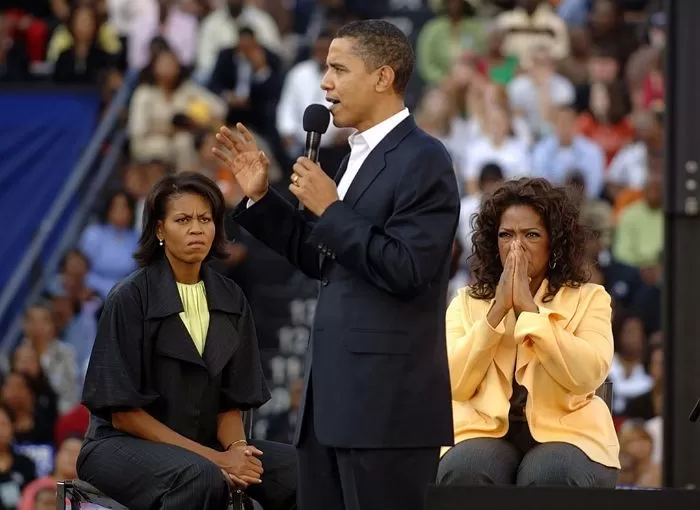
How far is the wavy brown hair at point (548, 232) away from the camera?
5266 millimetres

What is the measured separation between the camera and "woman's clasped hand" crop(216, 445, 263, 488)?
5.01 meters

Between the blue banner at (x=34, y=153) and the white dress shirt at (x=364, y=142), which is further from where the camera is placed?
the blue banner at (x=34, y=153)

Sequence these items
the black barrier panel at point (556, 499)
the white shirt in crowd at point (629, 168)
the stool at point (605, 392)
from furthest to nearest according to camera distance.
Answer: the white shirt in crowd at point (629, 168)
the stool at point (605, 392)
the black barrier panel at point (556, 499)

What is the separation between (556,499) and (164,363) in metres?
1.39

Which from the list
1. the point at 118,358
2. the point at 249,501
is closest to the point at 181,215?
the point at 118,358

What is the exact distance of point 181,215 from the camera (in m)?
5.13

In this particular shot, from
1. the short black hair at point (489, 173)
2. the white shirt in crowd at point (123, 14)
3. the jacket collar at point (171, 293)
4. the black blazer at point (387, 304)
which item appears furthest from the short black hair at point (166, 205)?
the white shirt in crowd at point (123, 14)

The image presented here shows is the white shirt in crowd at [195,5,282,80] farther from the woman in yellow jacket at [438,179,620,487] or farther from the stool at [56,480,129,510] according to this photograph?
the stool at [56,480,129,510]

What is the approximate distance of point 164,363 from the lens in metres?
5.04

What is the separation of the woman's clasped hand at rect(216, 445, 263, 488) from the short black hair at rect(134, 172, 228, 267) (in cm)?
65

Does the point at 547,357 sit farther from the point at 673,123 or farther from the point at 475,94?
the point at 475,94

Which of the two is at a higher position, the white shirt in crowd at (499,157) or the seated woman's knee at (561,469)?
the white shirt in crowd at (499,157)

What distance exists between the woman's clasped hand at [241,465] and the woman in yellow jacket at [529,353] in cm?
60

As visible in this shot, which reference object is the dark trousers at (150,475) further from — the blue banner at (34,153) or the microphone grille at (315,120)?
the blue banner at (34,153)
